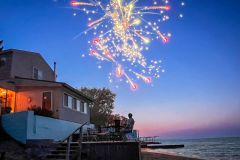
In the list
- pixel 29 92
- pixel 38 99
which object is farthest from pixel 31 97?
pixel 38 99

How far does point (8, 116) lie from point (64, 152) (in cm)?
459

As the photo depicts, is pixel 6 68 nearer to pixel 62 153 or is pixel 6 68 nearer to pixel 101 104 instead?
pixel 62 153

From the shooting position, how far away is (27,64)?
2614cm

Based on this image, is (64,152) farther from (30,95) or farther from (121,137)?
(30,95)

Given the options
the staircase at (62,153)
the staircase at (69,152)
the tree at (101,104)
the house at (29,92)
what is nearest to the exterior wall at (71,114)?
the house at (29,92)

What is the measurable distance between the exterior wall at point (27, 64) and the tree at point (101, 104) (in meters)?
26.0

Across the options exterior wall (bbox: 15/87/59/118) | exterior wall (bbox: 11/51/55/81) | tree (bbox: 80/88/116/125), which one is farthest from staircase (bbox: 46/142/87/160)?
tree (bbox: 80/88/116/125)

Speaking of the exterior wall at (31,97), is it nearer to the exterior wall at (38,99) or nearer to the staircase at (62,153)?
the exterior wall at (38,99)

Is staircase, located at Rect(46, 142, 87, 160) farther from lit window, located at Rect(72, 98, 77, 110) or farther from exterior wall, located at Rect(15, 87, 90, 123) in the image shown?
lit window, located at Rect(72, 98, 77, 110)

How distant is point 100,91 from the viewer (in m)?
58.2

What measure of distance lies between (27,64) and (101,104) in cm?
3184

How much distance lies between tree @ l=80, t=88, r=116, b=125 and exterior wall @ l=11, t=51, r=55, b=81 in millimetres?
26035

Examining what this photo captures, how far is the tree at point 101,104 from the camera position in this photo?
54750 mm

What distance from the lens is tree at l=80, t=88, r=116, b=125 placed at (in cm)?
5475
